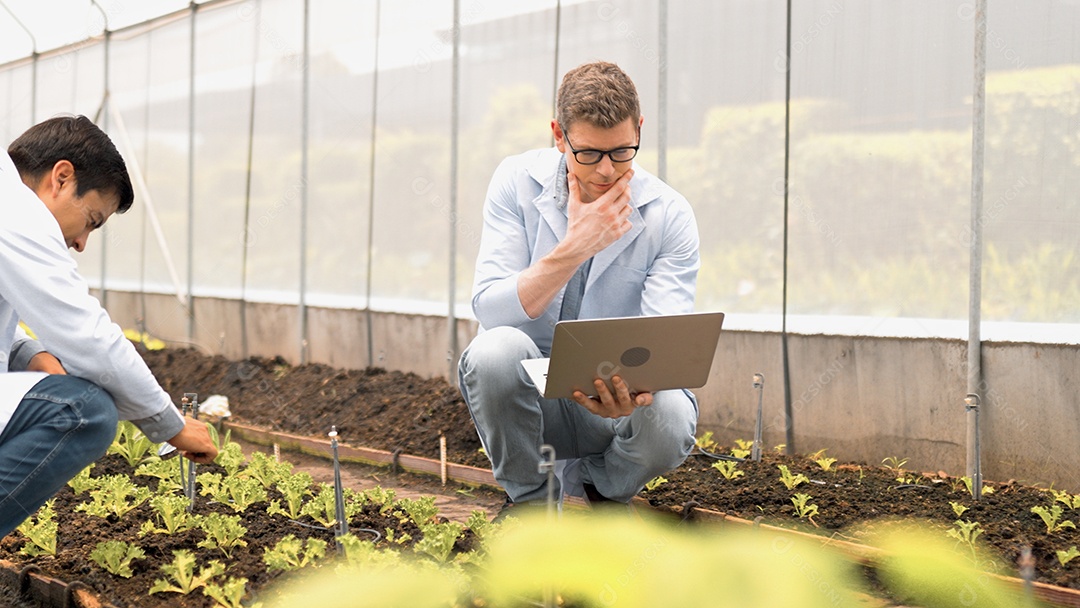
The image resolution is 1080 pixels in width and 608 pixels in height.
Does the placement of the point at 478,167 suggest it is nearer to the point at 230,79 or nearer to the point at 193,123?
the point at 230,79

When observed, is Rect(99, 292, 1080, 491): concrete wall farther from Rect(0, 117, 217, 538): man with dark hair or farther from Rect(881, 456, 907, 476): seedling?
Rect(0, 117, 217, 538): man with dark hair

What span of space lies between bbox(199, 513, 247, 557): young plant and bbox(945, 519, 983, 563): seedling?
1.90 metres

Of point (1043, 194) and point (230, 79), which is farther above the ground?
point (230, 79)

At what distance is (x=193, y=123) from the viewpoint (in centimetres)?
823

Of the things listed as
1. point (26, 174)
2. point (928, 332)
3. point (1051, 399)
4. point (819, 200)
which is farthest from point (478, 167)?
point (26, 174)

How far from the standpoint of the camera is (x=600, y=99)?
8.71 feet

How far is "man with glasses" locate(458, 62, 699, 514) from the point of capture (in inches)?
106

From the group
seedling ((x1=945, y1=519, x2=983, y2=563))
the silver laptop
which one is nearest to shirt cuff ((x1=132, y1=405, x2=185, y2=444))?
the silver laptop

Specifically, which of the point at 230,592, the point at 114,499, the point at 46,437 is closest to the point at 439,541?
the point at 230,592

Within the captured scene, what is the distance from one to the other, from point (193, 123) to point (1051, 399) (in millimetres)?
6618

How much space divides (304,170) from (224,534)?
15.6 feet

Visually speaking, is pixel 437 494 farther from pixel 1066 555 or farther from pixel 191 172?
pixel 191 172

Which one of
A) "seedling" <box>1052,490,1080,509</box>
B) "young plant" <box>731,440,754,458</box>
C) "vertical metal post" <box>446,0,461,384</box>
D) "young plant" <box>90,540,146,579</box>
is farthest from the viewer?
"vertical metal post" <box>446,0,461,384</box>

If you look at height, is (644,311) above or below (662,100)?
below
